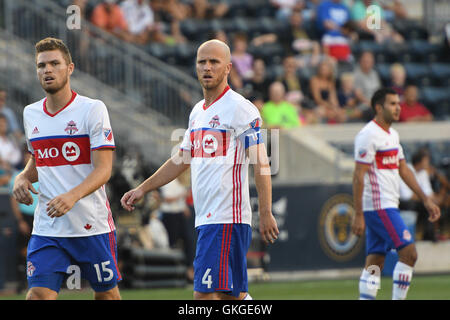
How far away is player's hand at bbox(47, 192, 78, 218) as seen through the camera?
6.23m

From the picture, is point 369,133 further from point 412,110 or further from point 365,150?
point 412,110

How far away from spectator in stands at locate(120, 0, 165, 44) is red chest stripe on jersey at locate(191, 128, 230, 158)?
11.7 m

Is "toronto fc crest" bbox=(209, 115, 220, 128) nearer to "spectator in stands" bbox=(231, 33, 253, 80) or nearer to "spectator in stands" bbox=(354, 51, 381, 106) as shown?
"spectator in stands" bbox=(231, 33, 253, 80)

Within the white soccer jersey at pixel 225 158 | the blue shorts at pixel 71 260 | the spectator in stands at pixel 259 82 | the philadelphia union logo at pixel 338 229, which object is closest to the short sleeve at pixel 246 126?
the white soccer jersey at pixel 225 158

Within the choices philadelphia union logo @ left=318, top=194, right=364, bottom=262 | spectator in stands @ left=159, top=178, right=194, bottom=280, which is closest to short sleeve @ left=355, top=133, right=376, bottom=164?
spectator in stands @ left=159, top=178, right=194, bottom=280

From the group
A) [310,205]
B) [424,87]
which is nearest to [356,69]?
[424,87]

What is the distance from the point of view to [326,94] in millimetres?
19453

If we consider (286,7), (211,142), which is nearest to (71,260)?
(211,142)

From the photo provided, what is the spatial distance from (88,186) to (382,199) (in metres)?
4.59

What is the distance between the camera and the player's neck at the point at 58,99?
6.82m

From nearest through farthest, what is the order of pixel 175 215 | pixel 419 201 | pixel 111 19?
pixel 175 215 → pixel 419 201 → pixel 111 19

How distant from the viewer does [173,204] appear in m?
15.4

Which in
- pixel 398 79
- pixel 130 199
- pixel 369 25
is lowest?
pixel 130 199
